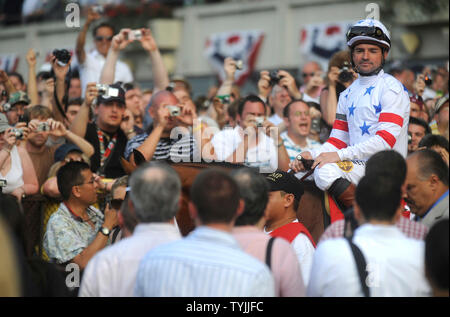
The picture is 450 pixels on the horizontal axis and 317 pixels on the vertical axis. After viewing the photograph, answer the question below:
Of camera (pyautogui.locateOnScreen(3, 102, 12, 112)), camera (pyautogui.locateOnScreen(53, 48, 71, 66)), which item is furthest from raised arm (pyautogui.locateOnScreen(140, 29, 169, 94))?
camera (pyautogui.locateOnScreen(3, 102, 12, 112))

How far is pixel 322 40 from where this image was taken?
15.8 m

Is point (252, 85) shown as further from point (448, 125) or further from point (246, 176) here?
point (246, 176)

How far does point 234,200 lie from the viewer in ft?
12.5

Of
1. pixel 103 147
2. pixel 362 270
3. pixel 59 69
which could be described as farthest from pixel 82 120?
pixel 362 270

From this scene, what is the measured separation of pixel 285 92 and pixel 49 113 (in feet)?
9.40

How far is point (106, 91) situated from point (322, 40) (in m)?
8.69

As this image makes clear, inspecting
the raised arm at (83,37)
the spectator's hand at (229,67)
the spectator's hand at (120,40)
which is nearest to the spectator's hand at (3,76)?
the raised arm at (83,37)

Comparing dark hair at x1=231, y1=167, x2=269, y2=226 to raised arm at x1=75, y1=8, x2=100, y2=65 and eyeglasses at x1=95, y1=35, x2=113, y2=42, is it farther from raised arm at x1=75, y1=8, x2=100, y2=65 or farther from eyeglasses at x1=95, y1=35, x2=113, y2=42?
eyeglasses at x1=95, y1=35, x2=113, y2=42

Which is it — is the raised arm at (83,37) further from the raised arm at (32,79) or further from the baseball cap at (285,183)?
the baseball cap at (285,183)

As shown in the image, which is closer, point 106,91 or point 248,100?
point 106,91

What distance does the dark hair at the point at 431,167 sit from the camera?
4770 mm

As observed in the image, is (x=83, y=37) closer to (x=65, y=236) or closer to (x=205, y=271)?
(x=65, y=236)
